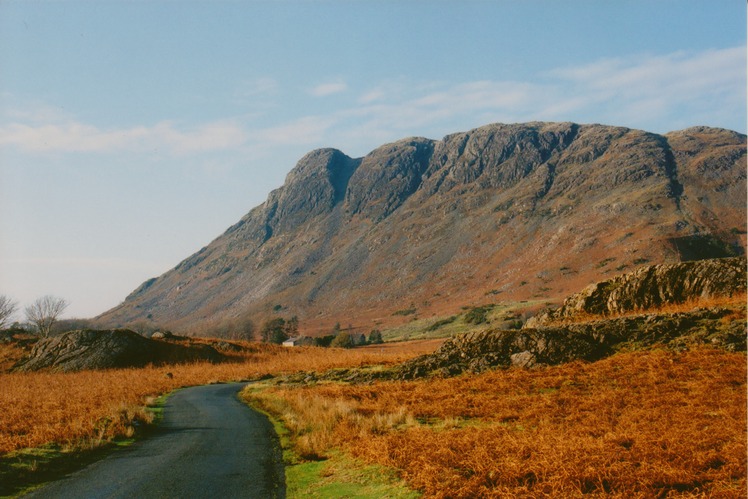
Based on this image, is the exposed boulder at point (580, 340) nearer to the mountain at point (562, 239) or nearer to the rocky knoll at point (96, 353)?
the rocky knoll at point (96, 353)

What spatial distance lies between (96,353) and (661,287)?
50.0 metres

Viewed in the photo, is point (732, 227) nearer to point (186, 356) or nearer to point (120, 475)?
point (186, 356)

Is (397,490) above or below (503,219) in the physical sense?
below

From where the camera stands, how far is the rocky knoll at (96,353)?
47719 mm

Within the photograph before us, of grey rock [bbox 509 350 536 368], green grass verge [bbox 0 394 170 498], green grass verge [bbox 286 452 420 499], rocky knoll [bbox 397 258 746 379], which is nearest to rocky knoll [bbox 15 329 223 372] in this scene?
rocky knoll [bbox 397 258 746 379]

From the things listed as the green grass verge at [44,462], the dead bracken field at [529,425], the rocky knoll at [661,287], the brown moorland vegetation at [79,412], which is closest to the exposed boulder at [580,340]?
the dead bracken field at [529,425]

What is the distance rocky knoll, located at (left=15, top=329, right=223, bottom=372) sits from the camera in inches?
1879

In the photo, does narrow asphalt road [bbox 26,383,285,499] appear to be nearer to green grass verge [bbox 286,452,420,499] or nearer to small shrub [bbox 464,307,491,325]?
green grass verge [bbox 286,452,420,499]

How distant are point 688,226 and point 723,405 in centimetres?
14292

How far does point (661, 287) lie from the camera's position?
2558cm

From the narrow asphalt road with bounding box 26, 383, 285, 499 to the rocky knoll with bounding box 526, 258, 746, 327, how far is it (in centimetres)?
1867

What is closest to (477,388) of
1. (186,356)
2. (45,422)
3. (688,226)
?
(45,422)

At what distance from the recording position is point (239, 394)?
29766mm

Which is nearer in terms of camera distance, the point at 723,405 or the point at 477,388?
the point at 723,405
